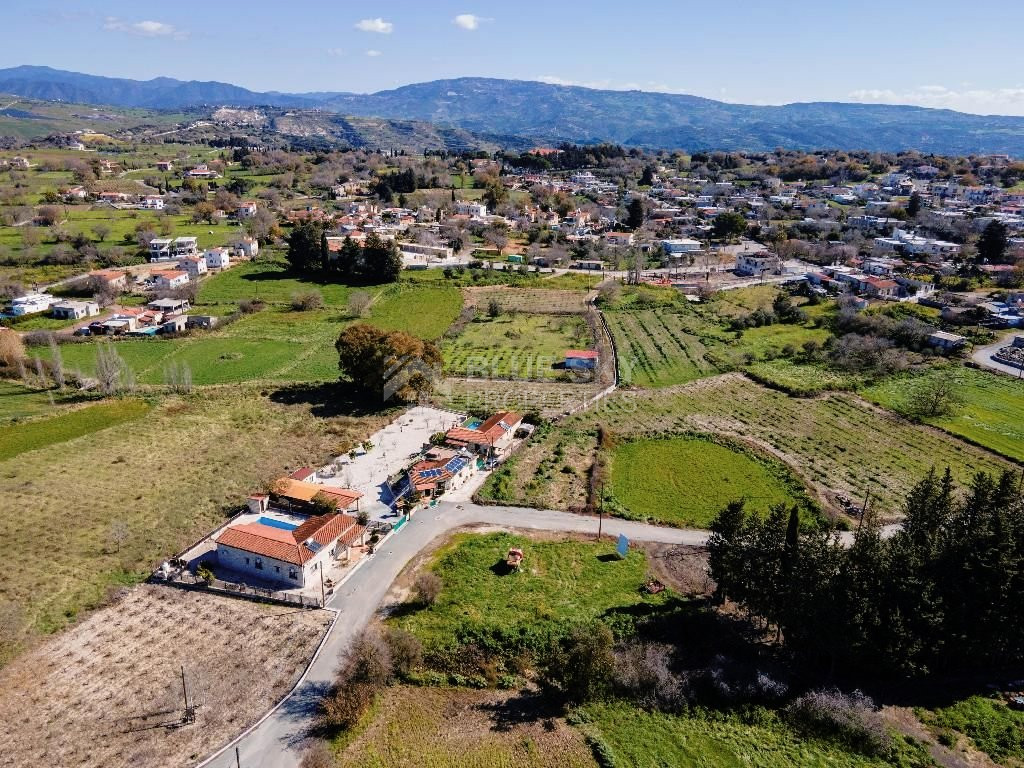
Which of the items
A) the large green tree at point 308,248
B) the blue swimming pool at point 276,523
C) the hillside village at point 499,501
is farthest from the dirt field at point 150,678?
the large green tree at point 308,248

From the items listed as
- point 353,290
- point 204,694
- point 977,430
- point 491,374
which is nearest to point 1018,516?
point 977,430

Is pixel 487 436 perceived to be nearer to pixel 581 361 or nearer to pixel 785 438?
pixel 581 361

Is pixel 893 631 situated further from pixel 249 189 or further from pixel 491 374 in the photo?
pixel 249 189

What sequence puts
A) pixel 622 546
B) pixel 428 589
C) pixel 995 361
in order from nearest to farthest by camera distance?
pixel 428 589
pixel 622 546
pixel 995 361

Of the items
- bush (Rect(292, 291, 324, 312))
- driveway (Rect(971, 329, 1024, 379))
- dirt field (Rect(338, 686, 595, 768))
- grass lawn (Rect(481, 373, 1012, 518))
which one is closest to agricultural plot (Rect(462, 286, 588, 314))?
bush (Rect(292, 291, 324, 312))

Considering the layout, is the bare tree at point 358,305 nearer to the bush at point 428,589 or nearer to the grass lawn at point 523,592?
the grass lawn at point 523,592

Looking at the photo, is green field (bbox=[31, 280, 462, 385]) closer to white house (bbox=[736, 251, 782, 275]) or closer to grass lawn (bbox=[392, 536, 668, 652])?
grass lawn (bbox=[392, 536, 668, 652])

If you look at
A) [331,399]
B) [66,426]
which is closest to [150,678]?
[331,399]
